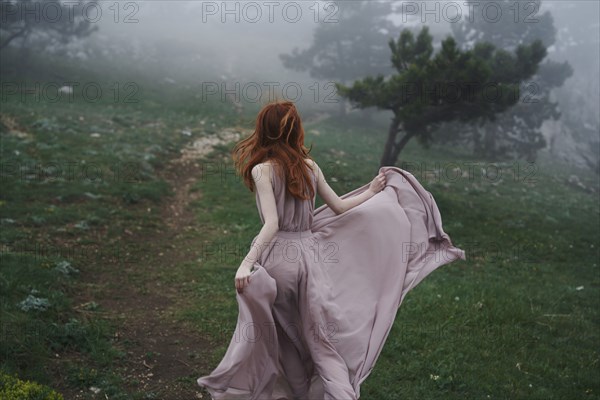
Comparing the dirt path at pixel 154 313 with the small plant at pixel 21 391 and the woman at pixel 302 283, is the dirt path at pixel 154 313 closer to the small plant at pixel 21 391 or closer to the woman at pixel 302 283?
the small plant at pixel 21 391

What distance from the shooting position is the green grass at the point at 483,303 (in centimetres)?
674

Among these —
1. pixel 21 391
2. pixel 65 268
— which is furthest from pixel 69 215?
pixel 21 391

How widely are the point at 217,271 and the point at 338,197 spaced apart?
5670 millimetres

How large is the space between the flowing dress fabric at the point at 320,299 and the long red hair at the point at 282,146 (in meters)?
0.14

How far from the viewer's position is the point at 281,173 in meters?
4.43

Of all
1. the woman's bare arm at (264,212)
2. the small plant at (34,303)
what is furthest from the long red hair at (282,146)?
the small plant at (34,303)

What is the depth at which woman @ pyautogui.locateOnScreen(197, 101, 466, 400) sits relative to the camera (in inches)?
165

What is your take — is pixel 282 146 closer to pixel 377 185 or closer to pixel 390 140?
pixel 377 185

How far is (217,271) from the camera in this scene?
1011 centimetres

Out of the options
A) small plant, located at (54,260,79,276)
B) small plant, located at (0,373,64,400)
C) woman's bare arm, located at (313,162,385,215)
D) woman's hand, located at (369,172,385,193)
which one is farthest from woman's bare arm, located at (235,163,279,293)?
small plant, located at (54,260,79,276)

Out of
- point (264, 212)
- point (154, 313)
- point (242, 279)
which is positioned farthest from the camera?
point (154, 313)

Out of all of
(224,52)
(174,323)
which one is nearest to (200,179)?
(174,323)

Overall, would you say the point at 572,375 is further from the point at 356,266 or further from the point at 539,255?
the point at 539,255

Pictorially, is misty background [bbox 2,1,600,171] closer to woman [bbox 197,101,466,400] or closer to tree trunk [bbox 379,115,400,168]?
tree trunk [bbox 379,115,400,168]
